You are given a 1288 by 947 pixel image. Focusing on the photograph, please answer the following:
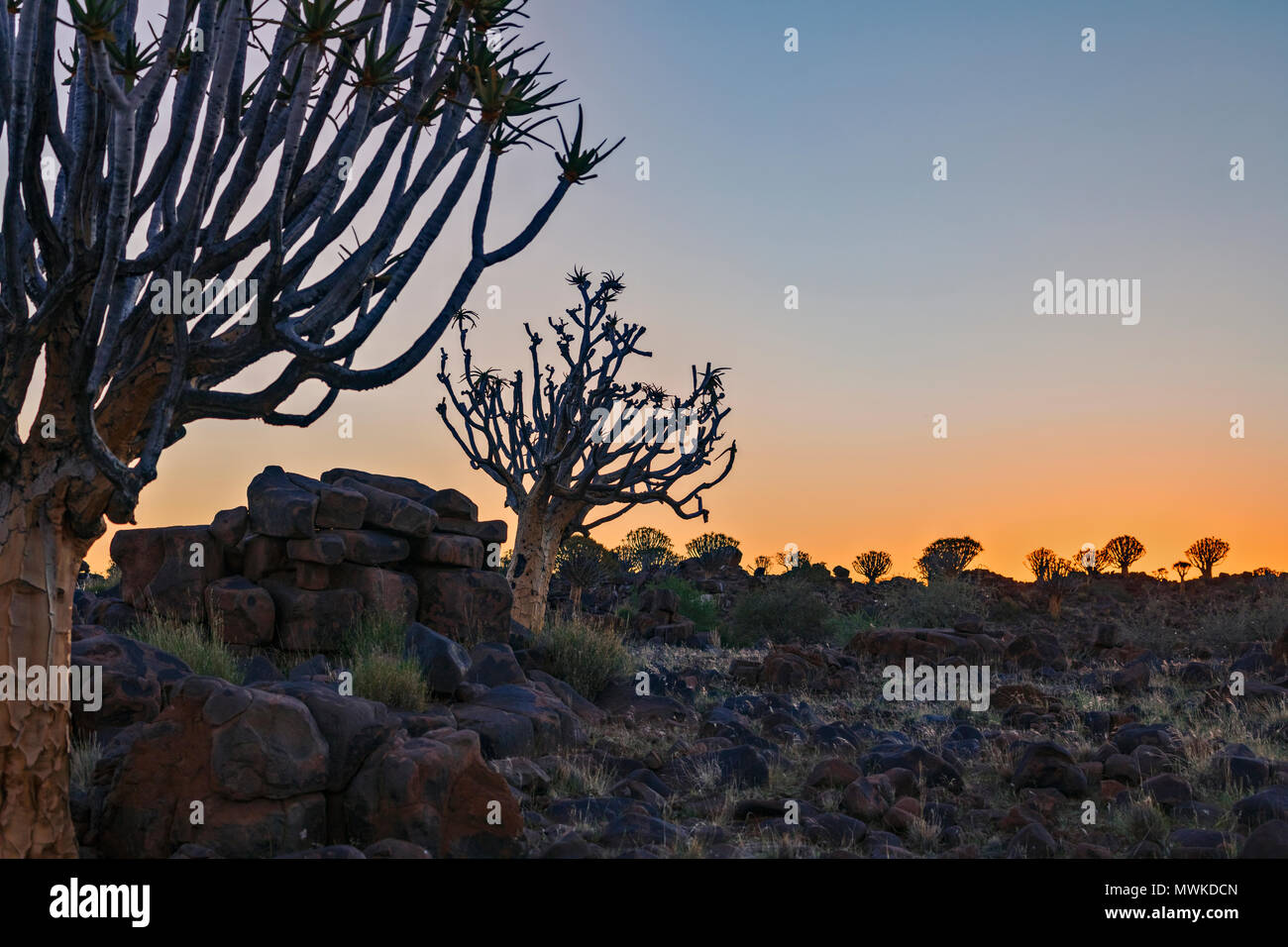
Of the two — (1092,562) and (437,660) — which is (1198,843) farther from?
(1092,562)

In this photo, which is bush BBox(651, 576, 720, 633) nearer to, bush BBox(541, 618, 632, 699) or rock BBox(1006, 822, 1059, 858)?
bush BBox(541, 618, 632, 699)

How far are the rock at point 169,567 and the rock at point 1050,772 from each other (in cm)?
895

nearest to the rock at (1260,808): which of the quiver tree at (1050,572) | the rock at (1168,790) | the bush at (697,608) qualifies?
the rock at (1168,790)

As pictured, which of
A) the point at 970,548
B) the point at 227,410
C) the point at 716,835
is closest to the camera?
the point at 227,410

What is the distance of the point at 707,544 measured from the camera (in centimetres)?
3956

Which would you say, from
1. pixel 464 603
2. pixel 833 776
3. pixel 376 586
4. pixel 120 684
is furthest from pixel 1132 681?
pixel 120 684

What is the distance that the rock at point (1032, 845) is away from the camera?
638cm

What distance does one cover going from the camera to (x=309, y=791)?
612 cm

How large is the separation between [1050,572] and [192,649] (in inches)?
1198

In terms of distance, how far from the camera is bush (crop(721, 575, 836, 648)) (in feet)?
75.0

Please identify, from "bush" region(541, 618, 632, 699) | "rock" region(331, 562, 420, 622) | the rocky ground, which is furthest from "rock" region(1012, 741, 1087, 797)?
"rock" region(331, 562, 420, 622)
